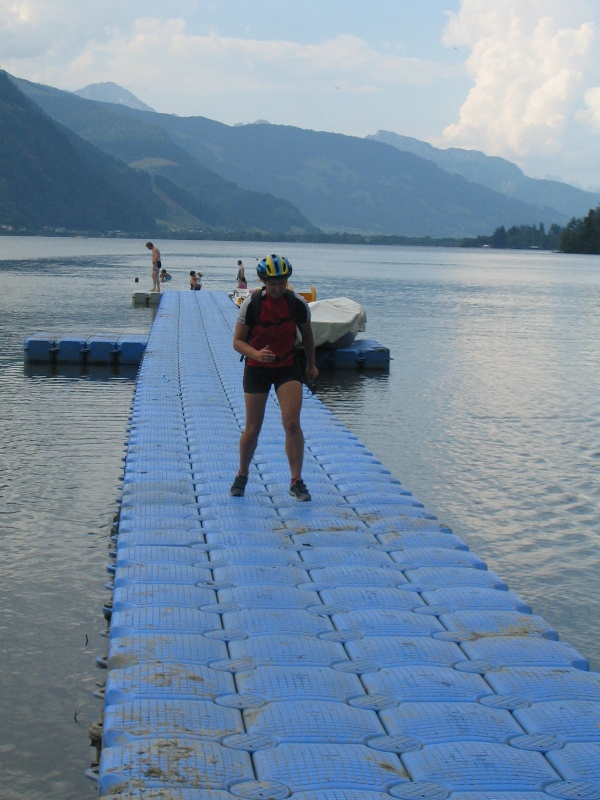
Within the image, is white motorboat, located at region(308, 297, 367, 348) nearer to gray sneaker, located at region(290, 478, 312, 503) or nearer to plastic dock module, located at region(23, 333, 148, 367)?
plastic dock module, located at region(23, 333, 148, 367)

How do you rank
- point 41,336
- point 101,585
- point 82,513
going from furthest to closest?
1. point 41,336
2. point 82,513
3. point 101,585

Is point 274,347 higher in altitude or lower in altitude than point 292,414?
higher

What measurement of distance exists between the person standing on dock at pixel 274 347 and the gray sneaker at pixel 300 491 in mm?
136

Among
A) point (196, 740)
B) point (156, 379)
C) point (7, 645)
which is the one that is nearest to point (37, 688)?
point (7, 645)

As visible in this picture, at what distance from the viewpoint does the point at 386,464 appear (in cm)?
Result: 1359

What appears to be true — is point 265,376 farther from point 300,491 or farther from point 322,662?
point 322,662

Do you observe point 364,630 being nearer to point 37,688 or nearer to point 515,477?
point 37,688

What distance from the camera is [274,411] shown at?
12.7 meters

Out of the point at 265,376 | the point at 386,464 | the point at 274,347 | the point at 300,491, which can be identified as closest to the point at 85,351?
the point at 386,464

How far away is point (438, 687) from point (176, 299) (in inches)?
1067

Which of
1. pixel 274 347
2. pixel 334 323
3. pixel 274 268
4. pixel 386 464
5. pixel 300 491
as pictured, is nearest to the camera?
pixel 274 268

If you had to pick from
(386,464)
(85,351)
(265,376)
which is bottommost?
(386,464)

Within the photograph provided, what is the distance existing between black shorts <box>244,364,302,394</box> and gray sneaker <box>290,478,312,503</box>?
931mm

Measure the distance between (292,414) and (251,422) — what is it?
1.26 feet
